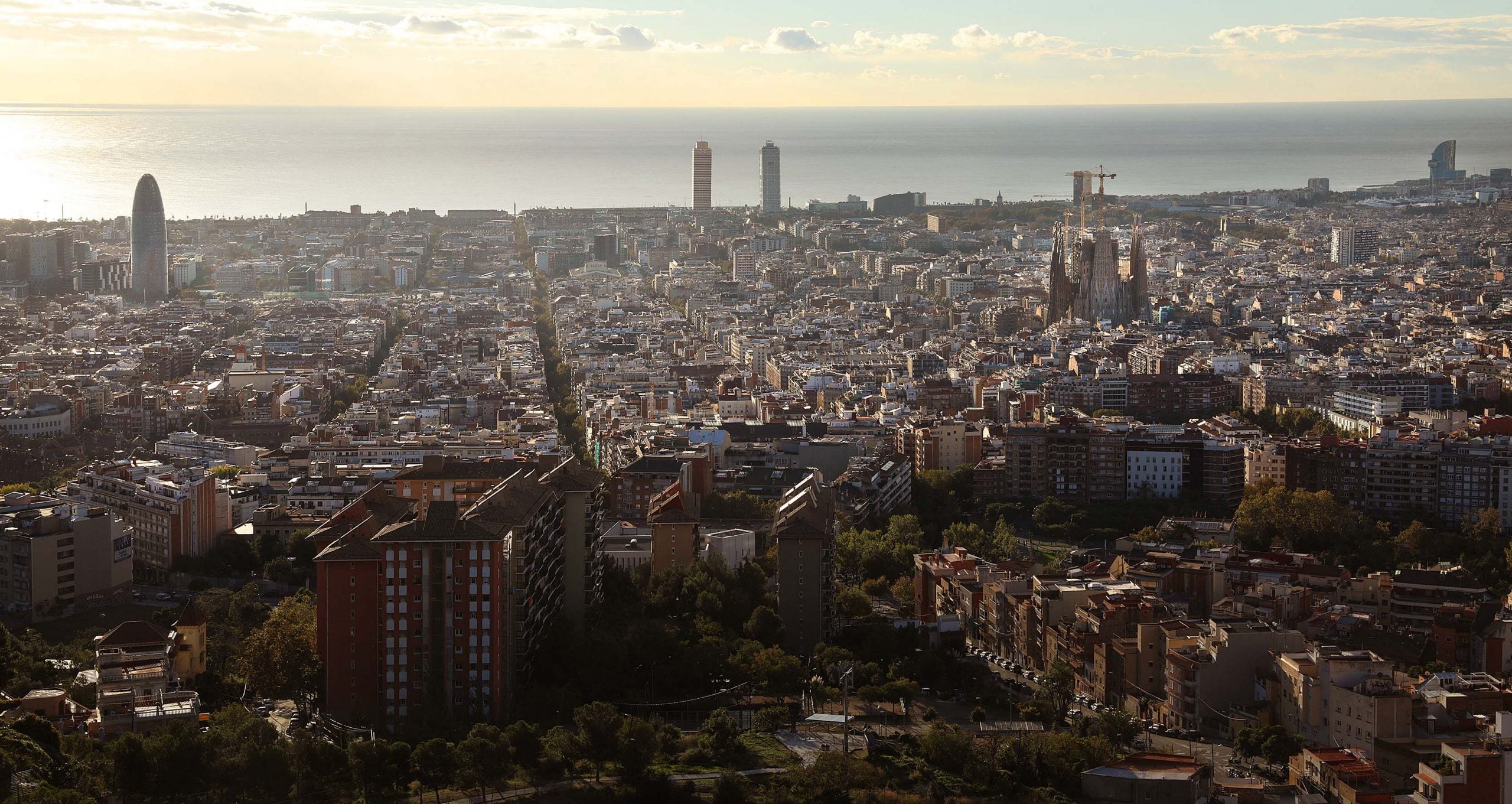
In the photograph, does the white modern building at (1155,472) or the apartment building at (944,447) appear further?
the apartment building at (944,447)

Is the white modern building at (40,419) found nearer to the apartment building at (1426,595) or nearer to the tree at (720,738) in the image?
the tree at (720,738)

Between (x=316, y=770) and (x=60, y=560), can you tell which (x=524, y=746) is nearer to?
(x=316, y=770)

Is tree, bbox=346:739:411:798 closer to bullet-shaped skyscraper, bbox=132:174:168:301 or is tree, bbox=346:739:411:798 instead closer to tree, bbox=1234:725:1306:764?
tree, bbox=1234:725:1306:764

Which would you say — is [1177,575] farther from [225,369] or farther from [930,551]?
[225,369]

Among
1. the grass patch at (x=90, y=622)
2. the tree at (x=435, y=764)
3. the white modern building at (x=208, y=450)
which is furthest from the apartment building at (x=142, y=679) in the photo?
the white modern building at (x=208, y=450)

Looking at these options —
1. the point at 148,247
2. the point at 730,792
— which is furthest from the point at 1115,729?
the point at 148,247
